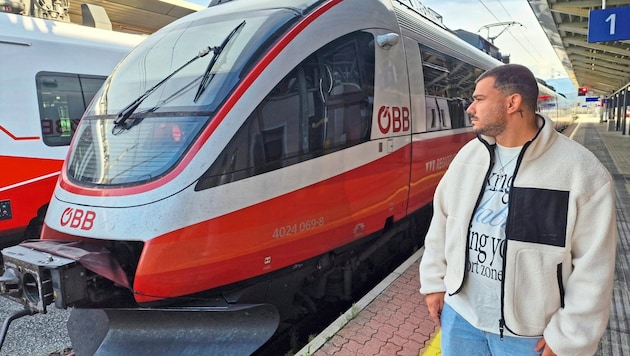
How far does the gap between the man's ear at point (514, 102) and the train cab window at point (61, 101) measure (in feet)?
19.7

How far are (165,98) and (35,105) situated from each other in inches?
141

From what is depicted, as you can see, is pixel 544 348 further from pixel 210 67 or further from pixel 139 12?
pixel 139 12

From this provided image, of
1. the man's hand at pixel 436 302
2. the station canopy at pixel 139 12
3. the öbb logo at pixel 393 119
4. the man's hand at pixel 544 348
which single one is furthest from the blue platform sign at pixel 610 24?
the station canopy at pixel 139 12

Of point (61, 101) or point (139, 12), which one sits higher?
point (139, 12)

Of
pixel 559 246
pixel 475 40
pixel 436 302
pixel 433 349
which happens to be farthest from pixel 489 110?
pixel 475 40

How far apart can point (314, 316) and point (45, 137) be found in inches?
171

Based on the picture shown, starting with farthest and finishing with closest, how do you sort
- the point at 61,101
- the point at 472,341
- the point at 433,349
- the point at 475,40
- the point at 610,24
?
the point at 475,40
the point at 610,24
the point at 61,101
the point at 433,349
the point at 472,341

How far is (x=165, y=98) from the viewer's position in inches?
131

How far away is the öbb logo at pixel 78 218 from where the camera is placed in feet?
9.77

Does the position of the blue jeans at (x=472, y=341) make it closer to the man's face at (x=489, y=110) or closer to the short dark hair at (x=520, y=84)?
the man's face at (x=489, y=110)

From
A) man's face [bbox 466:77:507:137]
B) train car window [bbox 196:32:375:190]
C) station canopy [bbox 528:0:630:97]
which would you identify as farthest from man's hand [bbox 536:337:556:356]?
station canopy [bbox 528:0:630:97]

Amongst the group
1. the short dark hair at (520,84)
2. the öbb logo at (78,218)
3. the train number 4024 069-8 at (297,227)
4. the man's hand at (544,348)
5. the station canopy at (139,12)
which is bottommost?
the man's hand at (544,348)

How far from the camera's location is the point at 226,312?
3.18 m

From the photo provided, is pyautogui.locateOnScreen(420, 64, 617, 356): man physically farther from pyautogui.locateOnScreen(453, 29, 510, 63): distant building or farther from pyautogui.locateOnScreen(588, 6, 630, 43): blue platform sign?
pyautogui.locateOnScreen(453, 29, 510, 63): distant building
